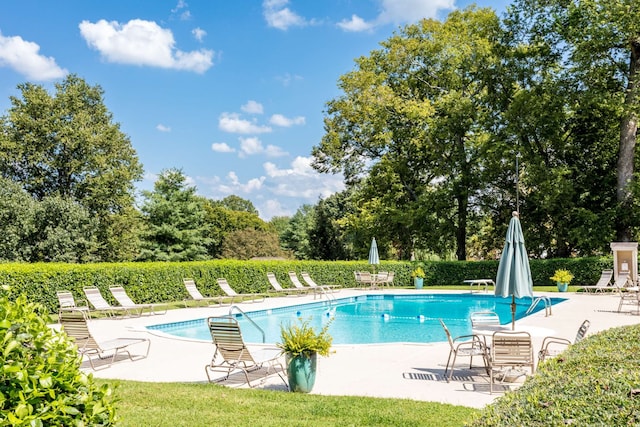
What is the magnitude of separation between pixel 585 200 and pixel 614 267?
245 inches

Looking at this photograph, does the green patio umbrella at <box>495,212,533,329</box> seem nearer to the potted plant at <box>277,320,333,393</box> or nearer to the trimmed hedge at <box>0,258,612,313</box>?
the potted plant at <box>277,320,333,393</box>

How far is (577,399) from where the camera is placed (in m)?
2.81

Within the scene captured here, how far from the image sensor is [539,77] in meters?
29.1

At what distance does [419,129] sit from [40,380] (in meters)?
31.5

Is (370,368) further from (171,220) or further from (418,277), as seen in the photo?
(171,220)

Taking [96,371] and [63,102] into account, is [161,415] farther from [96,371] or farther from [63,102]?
[63,102]

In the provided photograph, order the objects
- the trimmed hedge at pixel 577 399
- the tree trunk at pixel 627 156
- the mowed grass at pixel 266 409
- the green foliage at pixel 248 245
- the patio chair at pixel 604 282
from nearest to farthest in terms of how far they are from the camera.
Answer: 1. the trimmed hedge at pixel 577 399
2. the mowed grass at pixel 266 409
3. the patio chair at pixel 604 282
4. the tree trunk at pixel 627 156
5. the green foliage at pixel 248 245

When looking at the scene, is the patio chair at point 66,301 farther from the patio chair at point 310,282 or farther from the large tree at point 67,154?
the large tree at point 67,154

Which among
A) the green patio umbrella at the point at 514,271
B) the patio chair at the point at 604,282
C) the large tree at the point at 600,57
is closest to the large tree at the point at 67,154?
the large tree at the point at 600,57

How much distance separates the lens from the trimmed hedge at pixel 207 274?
14703mm

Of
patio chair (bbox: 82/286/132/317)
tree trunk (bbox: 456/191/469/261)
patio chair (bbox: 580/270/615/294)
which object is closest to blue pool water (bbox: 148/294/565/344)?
patio chair (bbox: 82/286/132/317)

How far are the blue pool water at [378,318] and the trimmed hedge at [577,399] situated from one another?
8.13m

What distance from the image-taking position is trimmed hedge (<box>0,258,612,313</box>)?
14703 millimetres

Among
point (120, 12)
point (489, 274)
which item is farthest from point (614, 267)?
point (120, 12)
